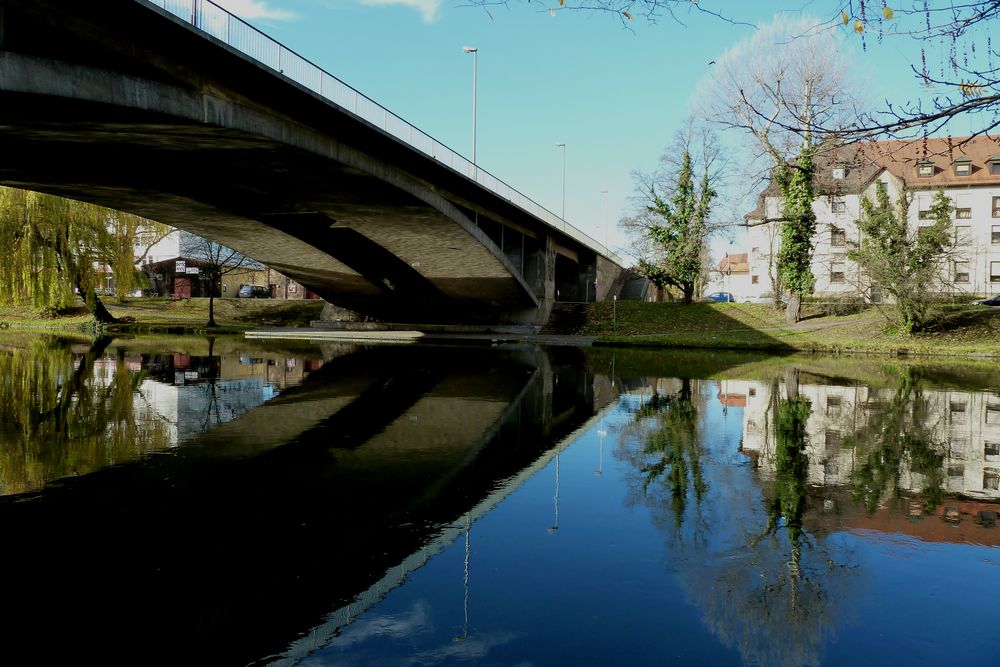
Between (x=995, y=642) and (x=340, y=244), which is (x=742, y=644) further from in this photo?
(x=340, y=244)

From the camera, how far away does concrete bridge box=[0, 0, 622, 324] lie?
1321cm

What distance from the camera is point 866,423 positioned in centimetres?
1226

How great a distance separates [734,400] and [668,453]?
242 inches

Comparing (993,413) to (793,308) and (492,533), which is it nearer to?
(492,533)

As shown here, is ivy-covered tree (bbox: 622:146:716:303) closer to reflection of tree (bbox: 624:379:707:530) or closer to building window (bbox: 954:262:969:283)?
building window (bbox: 954:262:969:283)

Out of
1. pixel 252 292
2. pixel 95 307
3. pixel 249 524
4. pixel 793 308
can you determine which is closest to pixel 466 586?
pixel 249 524

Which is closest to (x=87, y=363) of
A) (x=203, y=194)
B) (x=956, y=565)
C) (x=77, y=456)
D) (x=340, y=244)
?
(x=203, y=194)

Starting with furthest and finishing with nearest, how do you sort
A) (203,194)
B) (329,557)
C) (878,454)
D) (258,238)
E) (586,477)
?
(258,238) → (203,194) → (878,454) → (586,477) → (329,557)

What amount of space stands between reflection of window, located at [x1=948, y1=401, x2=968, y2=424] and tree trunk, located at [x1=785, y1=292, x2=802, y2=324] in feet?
85.0

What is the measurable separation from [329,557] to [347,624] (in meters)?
1.14

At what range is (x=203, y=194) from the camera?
2666 cm

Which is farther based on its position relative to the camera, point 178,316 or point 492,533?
point 178,316

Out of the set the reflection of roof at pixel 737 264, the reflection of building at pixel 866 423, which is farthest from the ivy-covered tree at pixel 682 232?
the reflection of roof at pixel 737 264

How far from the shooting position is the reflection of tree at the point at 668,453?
24.9 ft
